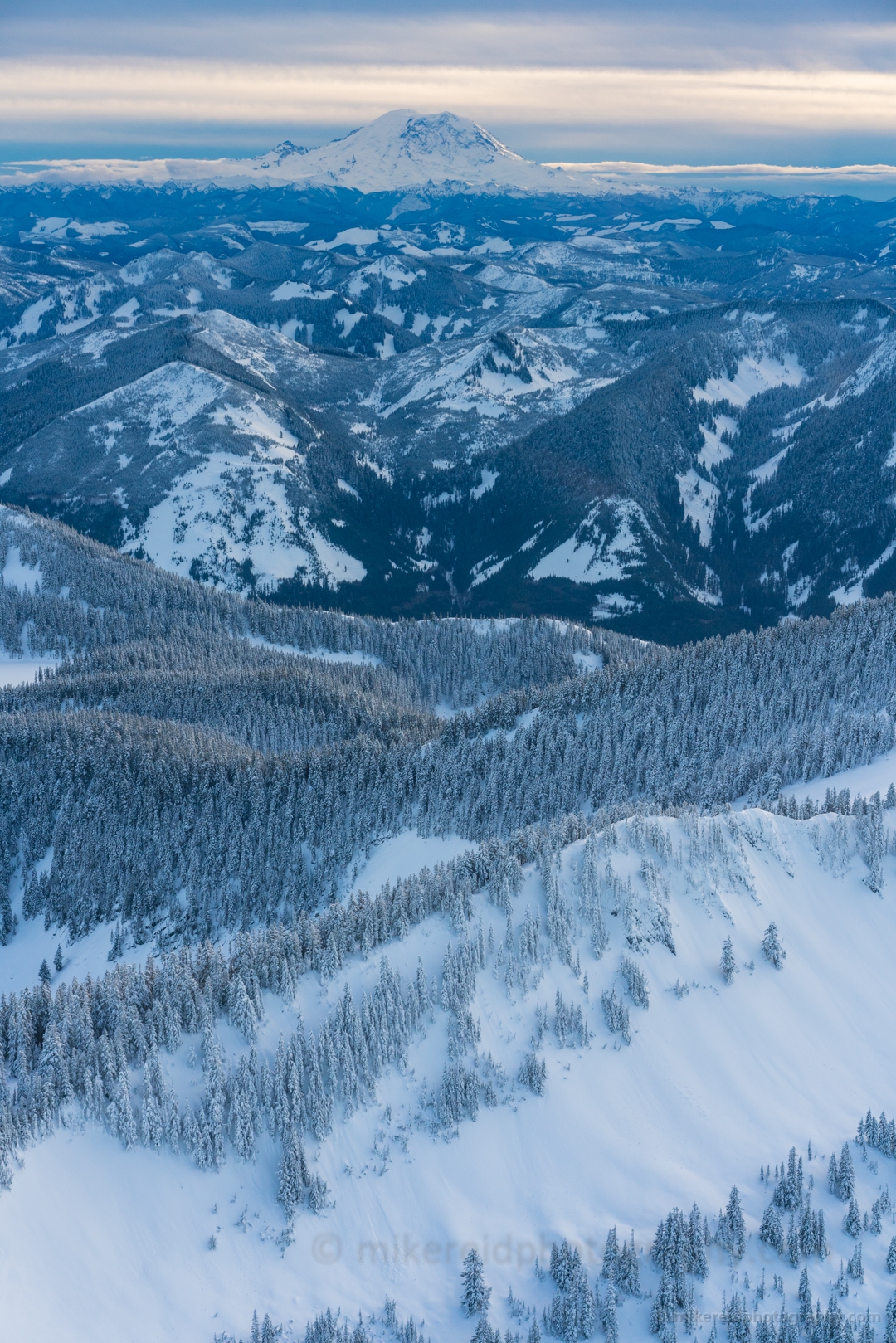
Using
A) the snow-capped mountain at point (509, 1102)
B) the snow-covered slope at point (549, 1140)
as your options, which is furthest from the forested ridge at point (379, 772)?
the snow-covered slope at point (549, 1140)

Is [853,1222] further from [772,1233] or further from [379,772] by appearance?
[379,772]

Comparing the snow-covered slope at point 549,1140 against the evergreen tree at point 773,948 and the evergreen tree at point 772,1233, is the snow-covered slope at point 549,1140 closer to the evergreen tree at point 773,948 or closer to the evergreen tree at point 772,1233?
the evergreen tree at point 772,1233

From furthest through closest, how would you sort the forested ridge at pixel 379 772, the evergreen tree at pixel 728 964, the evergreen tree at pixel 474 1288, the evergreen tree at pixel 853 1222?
the forested ridge at pixel 379 772 < the evergreen tree at pixel 728 964 < the evergreen tree at pixel 853 1222 < the evergreen tree at pixel 474 1288

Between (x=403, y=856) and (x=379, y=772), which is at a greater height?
(x=379, y=772)

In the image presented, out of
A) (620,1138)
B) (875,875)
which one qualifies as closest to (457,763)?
(875,875)

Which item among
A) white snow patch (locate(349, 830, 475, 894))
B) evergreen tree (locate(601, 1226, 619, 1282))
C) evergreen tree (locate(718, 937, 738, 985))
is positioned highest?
evergreen tree (locate(718, 937, 738, 985))


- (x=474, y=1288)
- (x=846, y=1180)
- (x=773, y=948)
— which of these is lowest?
(x=474, y=1288)

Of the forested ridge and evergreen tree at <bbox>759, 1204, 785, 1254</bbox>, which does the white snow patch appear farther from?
evergreen tree at <bbox>759, 1204, 785, 1254</bbox>

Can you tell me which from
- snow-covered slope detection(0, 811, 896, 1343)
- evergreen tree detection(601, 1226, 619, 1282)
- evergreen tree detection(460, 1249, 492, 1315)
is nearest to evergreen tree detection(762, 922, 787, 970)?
snow-covered slope detection(0, 811, 896, 1343)

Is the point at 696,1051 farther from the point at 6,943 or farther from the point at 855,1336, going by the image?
the point at 6,943

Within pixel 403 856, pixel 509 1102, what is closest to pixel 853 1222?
pixel 509 1102

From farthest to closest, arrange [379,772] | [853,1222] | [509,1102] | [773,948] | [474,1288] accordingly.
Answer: [379,772] < [773,948] < [509,1102] < [853,1222] < [474,1288]
